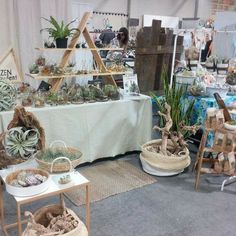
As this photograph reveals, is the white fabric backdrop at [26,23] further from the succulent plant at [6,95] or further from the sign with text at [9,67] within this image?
the succulent plant at [6,95]

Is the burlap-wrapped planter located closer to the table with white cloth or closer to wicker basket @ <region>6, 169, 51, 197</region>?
the table with white cloth

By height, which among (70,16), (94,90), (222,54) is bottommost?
(94,90)

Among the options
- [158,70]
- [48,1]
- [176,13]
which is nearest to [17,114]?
[158,70]

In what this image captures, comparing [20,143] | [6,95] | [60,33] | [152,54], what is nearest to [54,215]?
[20,143]

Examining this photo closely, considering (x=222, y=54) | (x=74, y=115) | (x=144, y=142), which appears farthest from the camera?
(x=222, y=54)

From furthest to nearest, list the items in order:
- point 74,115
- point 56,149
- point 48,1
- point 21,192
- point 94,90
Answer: point 48,1 → point 94,90 → point 74,115 → point 56,149 → point 21,192

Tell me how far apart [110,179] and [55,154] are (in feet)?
3.62

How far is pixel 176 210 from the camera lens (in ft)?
7.86

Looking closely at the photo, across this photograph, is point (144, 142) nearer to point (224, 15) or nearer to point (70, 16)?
point (224, 15)

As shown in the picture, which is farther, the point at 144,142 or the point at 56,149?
the point at 144,142

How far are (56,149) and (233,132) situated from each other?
1.58 meters

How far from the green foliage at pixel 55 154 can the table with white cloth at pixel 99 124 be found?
83 cm

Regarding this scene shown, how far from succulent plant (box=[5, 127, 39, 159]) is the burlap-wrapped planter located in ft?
4.41

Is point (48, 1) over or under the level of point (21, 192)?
over
